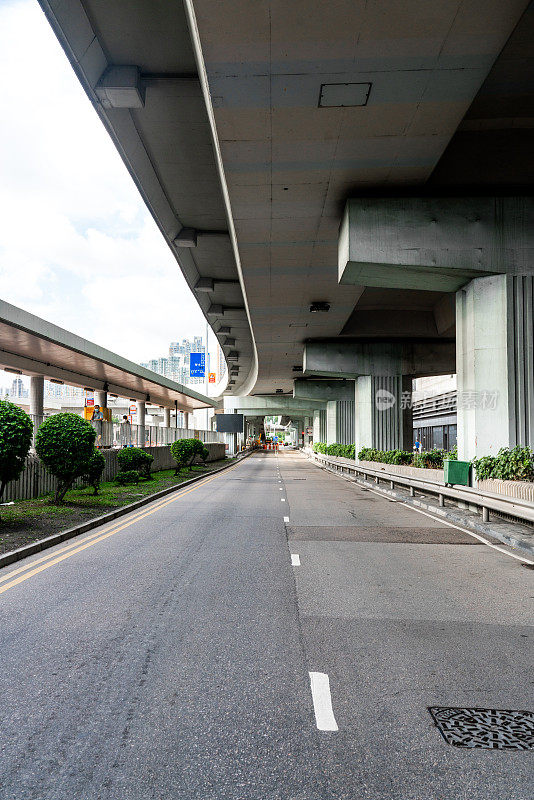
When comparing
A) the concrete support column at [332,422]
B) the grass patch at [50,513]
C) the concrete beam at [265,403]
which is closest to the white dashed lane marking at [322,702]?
the grass patch at [50,513]

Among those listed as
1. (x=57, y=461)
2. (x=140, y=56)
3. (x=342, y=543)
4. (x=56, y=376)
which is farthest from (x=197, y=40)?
(x=56, y=376)

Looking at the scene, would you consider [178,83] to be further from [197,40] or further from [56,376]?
[56,376]

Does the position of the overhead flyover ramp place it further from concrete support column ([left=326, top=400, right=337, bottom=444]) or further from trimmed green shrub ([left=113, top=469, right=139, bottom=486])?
concrete support column ([left=326, top=400, right=337, bottom=444])

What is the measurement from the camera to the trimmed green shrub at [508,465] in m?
13.6

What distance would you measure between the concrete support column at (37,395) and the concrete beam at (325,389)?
81.2 feet

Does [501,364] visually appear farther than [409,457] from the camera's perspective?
No

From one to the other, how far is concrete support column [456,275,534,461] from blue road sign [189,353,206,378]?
31932mm

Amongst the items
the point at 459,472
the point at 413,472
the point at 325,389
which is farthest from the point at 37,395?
the point at 459,472

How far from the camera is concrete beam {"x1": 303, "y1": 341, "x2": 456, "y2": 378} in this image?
34.9m

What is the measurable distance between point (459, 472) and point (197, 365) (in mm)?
32556

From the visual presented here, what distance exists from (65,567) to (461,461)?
10.6 metres

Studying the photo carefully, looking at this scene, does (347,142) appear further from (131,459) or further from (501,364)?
(131,459)

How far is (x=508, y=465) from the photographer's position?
45.9 ft

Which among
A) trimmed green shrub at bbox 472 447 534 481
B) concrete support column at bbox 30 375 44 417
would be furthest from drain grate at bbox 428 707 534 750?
concrete support column at bbox 30 375 44 417
